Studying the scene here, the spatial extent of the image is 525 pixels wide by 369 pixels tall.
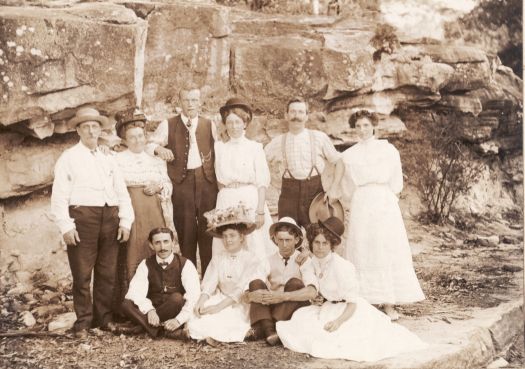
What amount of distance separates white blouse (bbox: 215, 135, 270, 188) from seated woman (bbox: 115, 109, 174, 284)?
0.49 m

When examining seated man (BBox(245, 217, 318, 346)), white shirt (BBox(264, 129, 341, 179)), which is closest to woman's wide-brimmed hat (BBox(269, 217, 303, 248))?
seated man (BBox(245, 217, 318, 346))

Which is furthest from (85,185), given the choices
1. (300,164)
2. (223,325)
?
(300,164)

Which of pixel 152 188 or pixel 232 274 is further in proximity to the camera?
pixel 152 188

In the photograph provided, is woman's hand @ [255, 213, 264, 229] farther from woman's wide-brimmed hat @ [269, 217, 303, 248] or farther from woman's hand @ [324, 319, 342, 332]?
woman's hand @ [324, 319, 342, 332]

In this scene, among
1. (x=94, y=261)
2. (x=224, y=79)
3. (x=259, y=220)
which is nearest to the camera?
(x=94, y=261)

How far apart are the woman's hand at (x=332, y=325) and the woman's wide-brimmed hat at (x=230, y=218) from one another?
970mm

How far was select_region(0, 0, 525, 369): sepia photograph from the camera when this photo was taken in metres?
4.93

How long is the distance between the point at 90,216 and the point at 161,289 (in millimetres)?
749

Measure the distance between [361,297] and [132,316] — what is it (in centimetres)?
A: 171

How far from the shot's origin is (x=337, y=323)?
4727 millimetres

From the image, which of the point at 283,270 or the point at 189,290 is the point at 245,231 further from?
the point at 189,290

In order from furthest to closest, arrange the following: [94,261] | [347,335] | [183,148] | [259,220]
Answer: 1. [183,148]
2. [259,220]
3. [94,261]
4. [347,335]

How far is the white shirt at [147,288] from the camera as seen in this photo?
4.98 m

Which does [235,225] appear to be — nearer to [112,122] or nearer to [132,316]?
[132,316]
